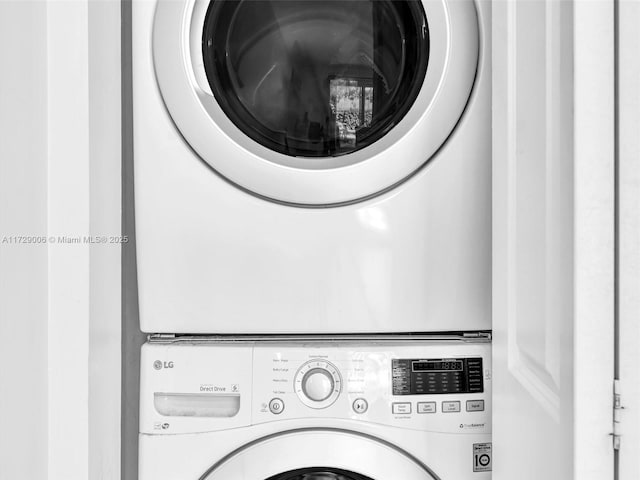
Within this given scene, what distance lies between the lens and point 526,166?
2.63 ft

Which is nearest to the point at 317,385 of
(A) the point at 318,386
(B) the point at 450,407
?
(A) the point at 318,386

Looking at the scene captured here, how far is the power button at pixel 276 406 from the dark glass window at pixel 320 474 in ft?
0.35

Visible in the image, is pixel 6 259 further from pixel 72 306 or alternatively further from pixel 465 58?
pixel 465 58

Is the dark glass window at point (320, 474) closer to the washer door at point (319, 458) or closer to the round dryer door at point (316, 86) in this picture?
the washer door at point (319, 458)

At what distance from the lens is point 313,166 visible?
39.9 inches

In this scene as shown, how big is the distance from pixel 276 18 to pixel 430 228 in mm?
447

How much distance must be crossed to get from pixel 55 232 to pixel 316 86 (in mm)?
482

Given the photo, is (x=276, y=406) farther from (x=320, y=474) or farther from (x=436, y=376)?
(x=436, y=376)

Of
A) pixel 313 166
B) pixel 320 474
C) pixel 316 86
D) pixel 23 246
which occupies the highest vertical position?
pixel 316 86

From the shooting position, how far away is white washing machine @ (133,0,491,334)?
998 mm
